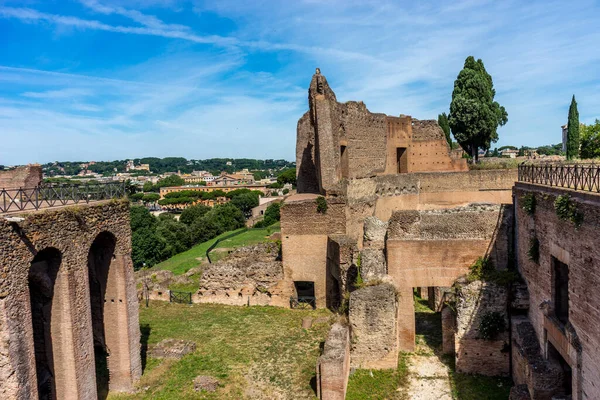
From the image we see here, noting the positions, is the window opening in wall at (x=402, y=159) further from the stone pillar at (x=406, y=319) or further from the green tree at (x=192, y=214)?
the green tree at (x=192, y=214)

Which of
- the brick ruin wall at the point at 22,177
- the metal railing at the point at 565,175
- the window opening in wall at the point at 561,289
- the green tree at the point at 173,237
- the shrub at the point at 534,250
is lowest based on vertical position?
the green tree at the point at 173,237

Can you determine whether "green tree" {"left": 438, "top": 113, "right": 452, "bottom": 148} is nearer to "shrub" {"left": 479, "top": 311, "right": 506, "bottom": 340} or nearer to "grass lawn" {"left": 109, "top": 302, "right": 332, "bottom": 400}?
"grass lawn" {"left": 109, "top": 302, "right": 332, "bottom": 400}

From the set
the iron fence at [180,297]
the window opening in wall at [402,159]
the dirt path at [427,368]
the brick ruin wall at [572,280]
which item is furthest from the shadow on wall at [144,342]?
the window opening in wall at [402,159]

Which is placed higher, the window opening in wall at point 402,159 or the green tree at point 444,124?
the green tree at point 444,124

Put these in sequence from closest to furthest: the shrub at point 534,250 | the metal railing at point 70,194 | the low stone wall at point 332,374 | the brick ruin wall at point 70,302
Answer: the brick ruin wall at point 70,302 → the metal railing at point 70,194 → the low stone wall at point 332,374 → the shrub at point 534,250

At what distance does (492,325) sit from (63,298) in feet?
35.3

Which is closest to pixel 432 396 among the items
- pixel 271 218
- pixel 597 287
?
pixel 597 287

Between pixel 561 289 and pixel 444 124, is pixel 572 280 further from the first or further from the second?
pixel 444 124

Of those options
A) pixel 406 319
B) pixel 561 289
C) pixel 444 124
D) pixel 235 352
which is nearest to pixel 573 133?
pixel 444 124

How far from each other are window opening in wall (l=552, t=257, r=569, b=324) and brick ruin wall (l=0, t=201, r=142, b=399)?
34.9ft

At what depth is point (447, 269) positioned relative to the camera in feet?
45.4

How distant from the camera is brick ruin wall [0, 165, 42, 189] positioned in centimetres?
1375

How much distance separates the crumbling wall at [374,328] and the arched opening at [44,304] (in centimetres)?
758

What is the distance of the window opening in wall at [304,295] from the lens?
1933cm
